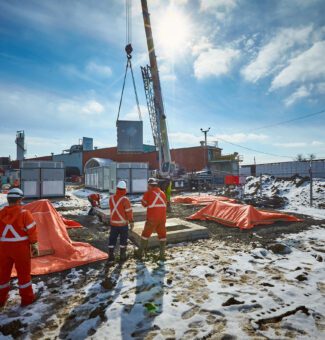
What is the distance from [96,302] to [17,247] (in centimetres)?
146

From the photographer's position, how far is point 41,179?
19.0m

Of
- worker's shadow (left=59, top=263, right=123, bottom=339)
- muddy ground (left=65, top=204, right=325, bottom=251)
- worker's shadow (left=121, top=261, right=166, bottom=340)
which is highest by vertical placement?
muddy ground (left=65, top=204, right=325, bottom=251)

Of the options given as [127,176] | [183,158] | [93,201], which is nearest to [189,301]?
[93,201]

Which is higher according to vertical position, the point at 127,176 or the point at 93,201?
the point at 127,176

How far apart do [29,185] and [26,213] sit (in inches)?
659

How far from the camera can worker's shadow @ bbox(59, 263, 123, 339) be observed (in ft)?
10.4

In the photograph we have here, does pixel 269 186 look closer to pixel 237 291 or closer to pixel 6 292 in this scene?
pixel 237 291

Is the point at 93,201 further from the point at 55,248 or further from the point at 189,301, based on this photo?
the point at 189,301

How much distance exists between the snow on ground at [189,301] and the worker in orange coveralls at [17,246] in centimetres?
27

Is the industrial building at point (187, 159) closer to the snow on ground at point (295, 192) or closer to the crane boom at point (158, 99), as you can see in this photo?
the snow on ground at point (295, 192)

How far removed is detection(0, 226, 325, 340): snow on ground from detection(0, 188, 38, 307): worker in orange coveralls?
272 mm

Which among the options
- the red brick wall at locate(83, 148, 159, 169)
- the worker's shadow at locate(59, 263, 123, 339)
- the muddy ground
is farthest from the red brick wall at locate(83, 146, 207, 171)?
the worker's shadow at locate(59, 263, 123, 339)

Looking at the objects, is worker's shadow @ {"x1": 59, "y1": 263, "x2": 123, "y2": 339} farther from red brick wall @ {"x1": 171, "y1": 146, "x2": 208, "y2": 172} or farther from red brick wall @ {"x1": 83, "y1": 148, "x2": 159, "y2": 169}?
red brick wall @ {"x1": 83, "y1": 148, "x2": 159, "y2": 169}

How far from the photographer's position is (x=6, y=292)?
3.76 m
